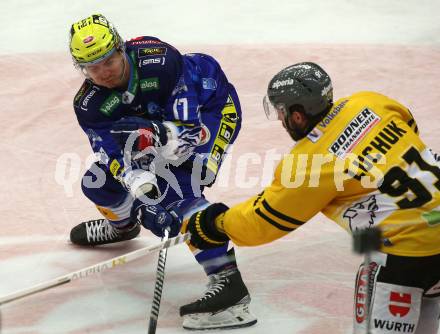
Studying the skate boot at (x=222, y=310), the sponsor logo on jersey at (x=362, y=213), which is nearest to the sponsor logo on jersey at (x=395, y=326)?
the sponsor logo on jersey at (x=362, y=213)

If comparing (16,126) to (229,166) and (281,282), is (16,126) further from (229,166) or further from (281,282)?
(281,282)

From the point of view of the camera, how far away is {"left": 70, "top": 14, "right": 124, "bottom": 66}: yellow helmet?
4.52m

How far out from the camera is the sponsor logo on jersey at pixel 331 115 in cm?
356

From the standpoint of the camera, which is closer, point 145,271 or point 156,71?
point 156,71

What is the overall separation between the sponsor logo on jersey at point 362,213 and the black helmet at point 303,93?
1.11 feet

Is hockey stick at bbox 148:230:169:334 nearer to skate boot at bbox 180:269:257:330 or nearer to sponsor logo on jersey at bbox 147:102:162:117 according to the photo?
skate boot at bbox 180:269:257:330

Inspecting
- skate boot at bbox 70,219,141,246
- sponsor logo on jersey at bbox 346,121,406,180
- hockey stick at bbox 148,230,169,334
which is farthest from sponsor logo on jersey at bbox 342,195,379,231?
skate boot at bbox 70,219,141,246

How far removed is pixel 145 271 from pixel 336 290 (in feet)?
3.44

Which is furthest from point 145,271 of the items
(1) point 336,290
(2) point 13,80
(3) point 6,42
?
(3) point 6,42

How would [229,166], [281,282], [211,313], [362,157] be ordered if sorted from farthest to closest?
[229,166]
[281,282]
[211,313]
[362,157]

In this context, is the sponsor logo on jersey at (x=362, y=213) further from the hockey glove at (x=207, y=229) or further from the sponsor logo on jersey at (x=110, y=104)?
the sponsor logo on jersey at (x=110, y=104)

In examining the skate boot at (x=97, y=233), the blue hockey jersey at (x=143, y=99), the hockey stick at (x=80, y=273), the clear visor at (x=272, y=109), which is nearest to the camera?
the clear visor at (x=272, y=109)

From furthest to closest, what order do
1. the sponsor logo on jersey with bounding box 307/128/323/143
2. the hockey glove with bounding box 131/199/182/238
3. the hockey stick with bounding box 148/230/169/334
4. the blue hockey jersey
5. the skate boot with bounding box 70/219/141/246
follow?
the skate boot with bounding box 70/219/141/246
the blue hockey jersey
the hockey glove with bounding box 131/199/182/238
the hockey stick with bounding box 148/230/169/334
the sponsor logo on jersey with bounding box 307/128/323/143

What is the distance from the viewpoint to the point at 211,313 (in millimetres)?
4527
